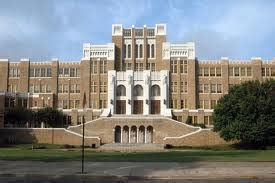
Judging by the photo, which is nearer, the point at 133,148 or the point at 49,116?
the point at 133,148

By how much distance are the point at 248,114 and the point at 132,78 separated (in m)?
34.3

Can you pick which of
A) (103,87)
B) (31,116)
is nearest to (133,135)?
(103,87)

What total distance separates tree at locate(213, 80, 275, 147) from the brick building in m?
24.9

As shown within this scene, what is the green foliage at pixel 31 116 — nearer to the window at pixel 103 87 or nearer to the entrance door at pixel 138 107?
the window at pixel 103 87

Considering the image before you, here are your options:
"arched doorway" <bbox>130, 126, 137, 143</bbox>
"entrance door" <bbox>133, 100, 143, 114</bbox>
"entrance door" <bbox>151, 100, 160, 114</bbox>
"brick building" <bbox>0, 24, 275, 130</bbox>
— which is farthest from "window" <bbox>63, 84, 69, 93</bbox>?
"arched doorway" <bbox>130, 126, 137, 143</bbox>

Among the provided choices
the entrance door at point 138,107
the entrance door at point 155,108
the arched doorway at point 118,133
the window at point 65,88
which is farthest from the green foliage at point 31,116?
the entrance door at point 155,108

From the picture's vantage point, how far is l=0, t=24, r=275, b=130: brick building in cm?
9631

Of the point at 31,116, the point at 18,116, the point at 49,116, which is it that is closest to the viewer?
the point at 18,116

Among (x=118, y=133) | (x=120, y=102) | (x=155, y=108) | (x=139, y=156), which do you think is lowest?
(x=139, y=156)

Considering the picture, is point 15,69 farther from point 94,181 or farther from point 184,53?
point 94,181

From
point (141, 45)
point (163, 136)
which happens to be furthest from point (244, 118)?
point (141, 45)

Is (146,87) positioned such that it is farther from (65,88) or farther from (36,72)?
(36,72)

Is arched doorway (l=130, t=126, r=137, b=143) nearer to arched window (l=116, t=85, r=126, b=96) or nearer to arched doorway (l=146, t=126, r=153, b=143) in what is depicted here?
arched doorway (l=146, t=126, r=153, b=143)

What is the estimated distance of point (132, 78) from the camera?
9638 cm
